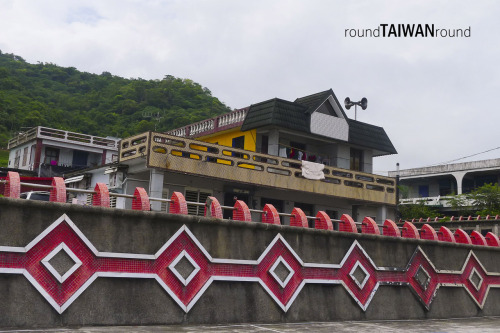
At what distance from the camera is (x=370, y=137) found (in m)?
33.5

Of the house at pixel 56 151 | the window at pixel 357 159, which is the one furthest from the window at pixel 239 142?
the house at pixel 56 151

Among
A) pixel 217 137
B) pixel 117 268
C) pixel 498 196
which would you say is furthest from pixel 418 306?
pixel 498 196

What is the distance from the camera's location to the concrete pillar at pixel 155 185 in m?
22.5

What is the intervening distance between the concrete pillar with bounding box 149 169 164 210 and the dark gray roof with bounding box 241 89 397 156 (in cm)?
757

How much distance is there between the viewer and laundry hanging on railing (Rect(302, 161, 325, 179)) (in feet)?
91.4

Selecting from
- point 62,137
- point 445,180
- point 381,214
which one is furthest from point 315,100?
point 445,180

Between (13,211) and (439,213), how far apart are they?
172 feet

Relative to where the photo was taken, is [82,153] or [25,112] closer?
[82,153]

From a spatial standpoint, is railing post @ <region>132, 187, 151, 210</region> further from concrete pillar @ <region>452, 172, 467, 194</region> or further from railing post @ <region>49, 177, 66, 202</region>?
concrete pillar @ <region>452, 172, 467, 194</region>

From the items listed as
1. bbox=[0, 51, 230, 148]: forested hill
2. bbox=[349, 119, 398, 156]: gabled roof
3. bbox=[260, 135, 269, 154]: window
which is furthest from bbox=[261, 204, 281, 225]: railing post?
bbox=[0, 51, 230, 148]: forested hill

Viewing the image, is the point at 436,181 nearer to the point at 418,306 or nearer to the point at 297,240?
the point at 418,306

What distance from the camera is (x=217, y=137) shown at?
106 ft

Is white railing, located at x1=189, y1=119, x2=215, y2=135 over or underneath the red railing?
over

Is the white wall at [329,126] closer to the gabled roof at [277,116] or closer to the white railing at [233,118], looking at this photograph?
the gabled roof at [277,116]
